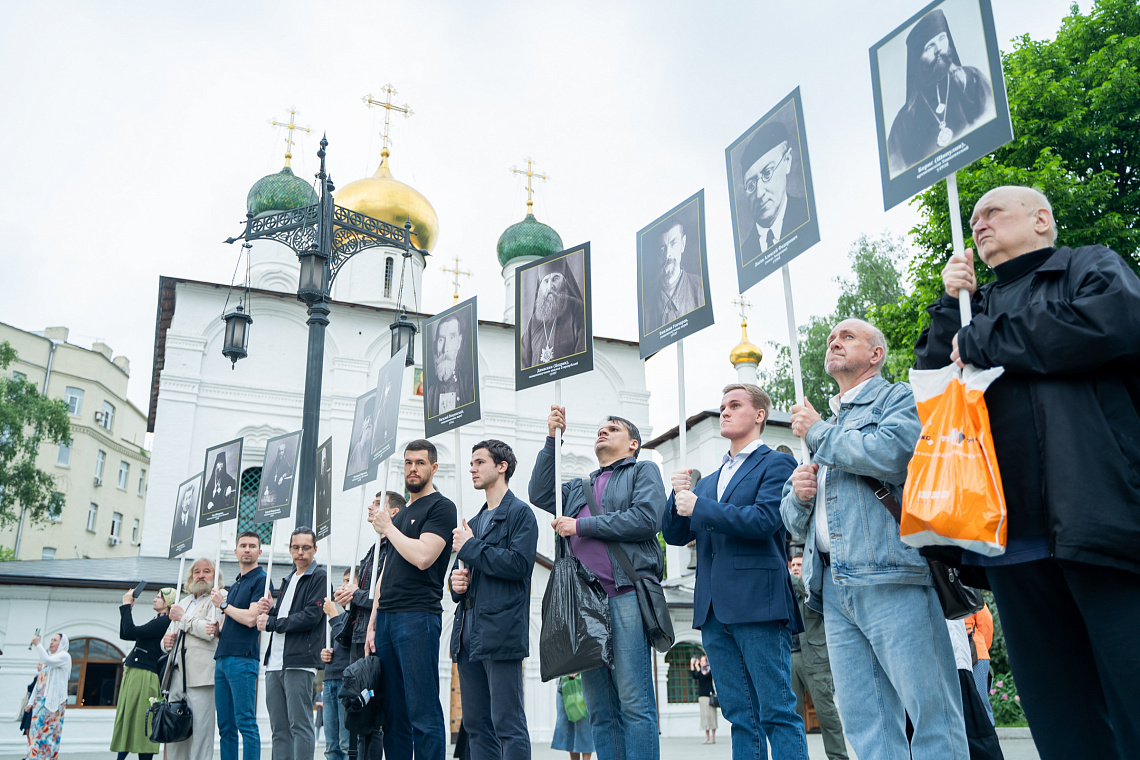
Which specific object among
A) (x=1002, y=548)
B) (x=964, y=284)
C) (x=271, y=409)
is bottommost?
(x=1002, y=548)

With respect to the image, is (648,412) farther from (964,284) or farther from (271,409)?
(964,284)

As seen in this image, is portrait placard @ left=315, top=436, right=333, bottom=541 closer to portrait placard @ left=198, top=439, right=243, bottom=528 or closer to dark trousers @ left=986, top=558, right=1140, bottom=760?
portrait placard @ left=198, top=439, right=243, bottom=528

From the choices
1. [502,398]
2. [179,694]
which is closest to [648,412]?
[502,398]

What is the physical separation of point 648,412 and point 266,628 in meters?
22.1

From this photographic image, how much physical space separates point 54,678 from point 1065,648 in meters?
12.9

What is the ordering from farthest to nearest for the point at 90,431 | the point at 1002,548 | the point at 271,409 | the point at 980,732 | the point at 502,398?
the point at 90,431 → the point at 502,398 → the point at 271,409 → the point at 980,732 → the point at 1002,548

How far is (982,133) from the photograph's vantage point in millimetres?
3646

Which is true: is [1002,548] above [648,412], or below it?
below

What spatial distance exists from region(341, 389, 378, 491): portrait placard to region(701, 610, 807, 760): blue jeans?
175 inches

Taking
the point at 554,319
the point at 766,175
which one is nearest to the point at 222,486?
the point at 554,319

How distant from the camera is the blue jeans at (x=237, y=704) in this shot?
24.2ft

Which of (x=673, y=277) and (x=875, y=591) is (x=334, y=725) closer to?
(x=673, y=277)

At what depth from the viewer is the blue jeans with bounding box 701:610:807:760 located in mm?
4195

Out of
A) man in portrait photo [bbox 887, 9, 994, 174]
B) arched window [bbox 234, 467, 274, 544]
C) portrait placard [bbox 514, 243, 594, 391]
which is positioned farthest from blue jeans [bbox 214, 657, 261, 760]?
arched window [bbox 234, 467, 274, 544]
